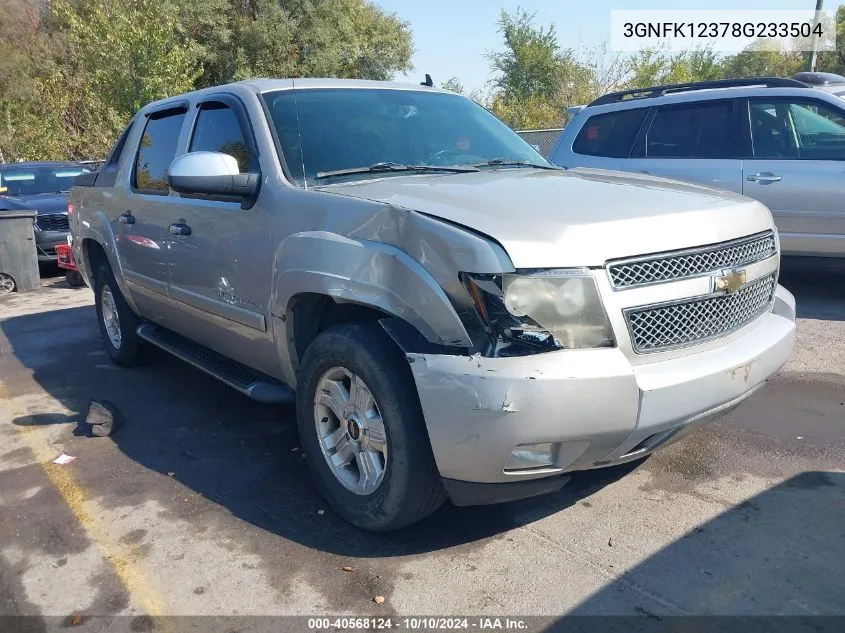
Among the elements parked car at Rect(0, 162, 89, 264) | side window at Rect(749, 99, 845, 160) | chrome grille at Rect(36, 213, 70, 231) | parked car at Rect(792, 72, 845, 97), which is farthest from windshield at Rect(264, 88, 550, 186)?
chrome grille at Rect(36, 213, 70, 231)

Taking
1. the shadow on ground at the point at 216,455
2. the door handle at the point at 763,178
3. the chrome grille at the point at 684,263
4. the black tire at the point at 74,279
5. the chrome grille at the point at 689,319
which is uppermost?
the door handle at the point at 763,178

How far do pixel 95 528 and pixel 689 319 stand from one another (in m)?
2.78

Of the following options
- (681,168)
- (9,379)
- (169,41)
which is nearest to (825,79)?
(681,168)

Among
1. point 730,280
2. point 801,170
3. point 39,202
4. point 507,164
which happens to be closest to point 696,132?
point 801,170

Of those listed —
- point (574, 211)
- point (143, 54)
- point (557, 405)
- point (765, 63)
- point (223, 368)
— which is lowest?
point (223, 368)

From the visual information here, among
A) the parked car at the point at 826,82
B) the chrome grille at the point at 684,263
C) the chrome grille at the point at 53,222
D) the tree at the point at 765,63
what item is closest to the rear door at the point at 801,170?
the parked car at the point at 826,82

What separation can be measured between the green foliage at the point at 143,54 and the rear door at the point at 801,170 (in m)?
18.5

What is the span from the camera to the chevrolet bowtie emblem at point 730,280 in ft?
9.75

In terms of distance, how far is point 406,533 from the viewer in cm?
331

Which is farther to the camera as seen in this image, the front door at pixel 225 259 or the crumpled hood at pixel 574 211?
the front door at pixel 225 259

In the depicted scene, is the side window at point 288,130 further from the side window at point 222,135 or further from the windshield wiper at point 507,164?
the windshield wiper at point 507,164

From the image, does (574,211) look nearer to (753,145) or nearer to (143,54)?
(753,145)

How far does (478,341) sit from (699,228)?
104 cm

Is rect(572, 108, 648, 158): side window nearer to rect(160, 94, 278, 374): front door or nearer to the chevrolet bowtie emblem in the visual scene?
rect(160, 94, 278, 374): front door
